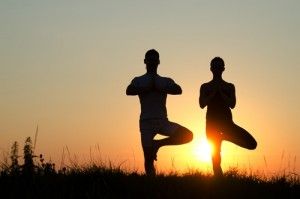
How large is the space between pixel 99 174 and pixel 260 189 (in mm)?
2649

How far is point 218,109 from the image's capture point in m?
11.6

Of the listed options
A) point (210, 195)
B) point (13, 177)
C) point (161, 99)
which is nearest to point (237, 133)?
point (161, 99)

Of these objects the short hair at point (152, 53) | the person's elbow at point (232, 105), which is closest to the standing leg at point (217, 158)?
the person's elbow at point (232, 105)

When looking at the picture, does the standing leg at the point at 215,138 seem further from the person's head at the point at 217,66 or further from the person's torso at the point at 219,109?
the person's head at the point at 217,66

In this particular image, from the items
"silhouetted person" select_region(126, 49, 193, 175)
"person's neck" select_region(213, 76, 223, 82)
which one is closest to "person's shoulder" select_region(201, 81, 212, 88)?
"person's neck" select_region(213, 76, 223, 82)

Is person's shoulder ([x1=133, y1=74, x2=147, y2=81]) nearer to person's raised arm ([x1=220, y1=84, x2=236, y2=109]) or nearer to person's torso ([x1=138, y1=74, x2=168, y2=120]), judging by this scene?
person's torso ([x1=138, y1=74, x2=168, y2=120])

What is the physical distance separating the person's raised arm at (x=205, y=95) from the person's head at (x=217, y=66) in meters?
0.36

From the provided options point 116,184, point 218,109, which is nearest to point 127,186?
point 116,184

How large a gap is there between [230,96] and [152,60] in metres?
1.81

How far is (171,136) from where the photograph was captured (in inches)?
424

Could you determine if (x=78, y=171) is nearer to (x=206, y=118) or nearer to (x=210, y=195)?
(x=210, y=195)

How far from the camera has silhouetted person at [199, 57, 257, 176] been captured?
453 inches

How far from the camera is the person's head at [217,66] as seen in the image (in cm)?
1177

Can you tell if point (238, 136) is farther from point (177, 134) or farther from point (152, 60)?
point (152, 60)
